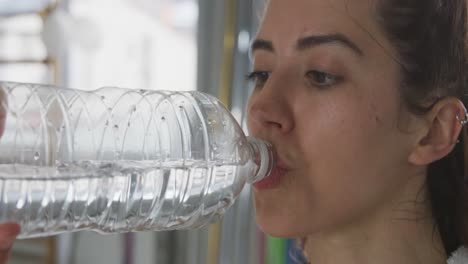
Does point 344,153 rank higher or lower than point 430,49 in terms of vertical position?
lower

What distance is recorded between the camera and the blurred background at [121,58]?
5.07 ft

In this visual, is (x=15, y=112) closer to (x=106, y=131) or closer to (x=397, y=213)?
(x=106, y=131)

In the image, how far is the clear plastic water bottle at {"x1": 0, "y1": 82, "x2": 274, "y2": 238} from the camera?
69 centimetres

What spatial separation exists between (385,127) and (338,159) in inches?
3.2

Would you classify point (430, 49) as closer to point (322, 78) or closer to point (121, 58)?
point (322, 78)

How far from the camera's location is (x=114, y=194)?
74 cm

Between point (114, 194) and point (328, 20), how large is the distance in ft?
1.20

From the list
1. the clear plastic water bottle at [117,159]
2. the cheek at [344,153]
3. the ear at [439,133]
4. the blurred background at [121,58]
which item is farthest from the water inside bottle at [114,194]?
the blurred background at [121,58]

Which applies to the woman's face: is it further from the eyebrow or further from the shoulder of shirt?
the shoulder of shirt

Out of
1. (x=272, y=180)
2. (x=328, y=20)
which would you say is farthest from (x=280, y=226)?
(x=328, y=20)

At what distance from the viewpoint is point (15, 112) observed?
710mm

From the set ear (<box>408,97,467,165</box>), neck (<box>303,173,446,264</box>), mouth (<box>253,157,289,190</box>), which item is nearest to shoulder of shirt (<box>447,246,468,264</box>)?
neck (<box>303,173,446,264</box>)

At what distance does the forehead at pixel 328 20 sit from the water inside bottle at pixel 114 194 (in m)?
0.21

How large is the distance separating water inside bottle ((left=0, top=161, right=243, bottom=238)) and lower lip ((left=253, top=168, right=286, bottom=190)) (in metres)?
0.04
